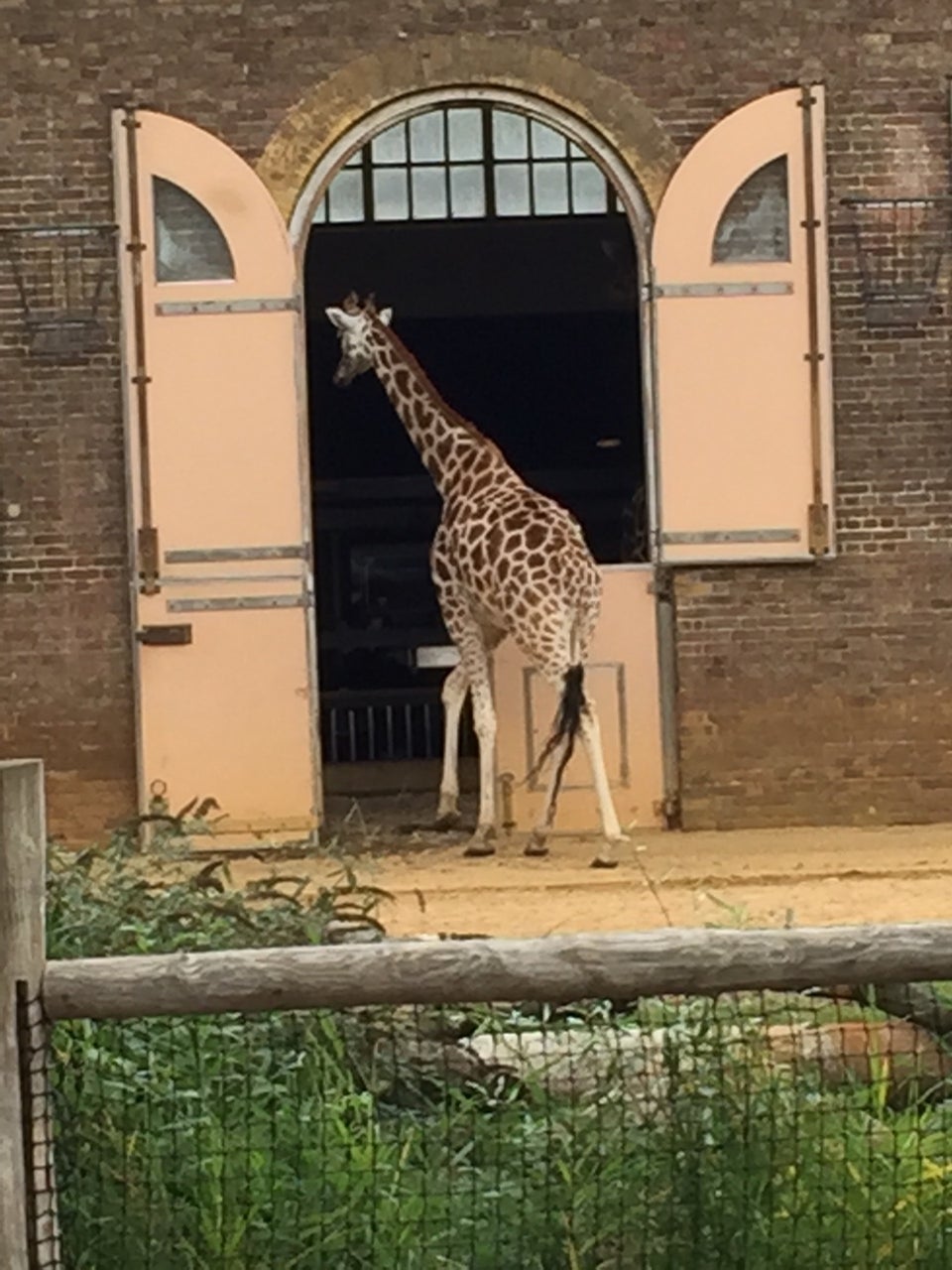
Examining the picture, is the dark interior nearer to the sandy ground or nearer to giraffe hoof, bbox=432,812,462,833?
giraffe hoof, bbox=432,812,462,833

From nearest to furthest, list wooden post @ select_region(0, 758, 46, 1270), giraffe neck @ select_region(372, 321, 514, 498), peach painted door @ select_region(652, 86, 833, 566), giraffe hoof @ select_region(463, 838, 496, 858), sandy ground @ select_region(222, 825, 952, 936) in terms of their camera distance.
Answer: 1. wooden post @ select_region(0, 758, 46, 1270)
2. sandy ground @ select_region(222, 825, 952, 936)
3. giraffe hoof @ select_region(463, 838, 496, 858)
4. peach painted door @ select_region(652, 86, 833, 566)
5. giraffe neck @ select_region(372, 321, 514, 498)

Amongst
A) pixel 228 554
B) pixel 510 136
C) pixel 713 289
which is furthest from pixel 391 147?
pixel 228 554

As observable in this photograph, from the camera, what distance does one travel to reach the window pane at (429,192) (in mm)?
12384

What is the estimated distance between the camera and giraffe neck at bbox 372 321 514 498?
439 inches

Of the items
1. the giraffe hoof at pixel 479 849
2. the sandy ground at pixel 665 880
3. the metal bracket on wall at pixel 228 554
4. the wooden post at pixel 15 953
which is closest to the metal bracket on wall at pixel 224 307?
the metal bracket on wall at pixel 228 554

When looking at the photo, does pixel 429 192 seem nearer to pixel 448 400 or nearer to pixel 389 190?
pixel 389 190

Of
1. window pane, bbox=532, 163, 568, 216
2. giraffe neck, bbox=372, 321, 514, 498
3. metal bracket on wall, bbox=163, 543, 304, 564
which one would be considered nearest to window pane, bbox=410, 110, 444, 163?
window pane, bbox=532, 163, 568, 216

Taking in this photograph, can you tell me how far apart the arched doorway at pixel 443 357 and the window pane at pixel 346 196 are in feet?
0.08

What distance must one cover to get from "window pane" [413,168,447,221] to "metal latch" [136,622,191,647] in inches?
118

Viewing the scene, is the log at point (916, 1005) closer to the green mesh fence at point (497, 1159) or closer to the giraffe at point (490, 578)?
the green mesh fence at point (497, 1159)

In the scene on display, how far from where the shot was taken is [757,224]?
11.1m

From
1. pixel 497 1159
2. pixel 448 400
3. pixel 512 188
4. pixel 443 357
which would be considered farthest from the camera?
pixel 448 400

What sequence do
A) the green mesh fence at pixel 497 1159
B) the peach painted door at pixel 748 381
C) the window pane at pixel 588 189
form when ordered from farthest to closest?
the window pane at pixel 588 189
the peach painted door at pixel 748 381
the green mesh fence at pixel 497 1159

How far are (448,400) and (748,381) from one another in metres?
8.12
